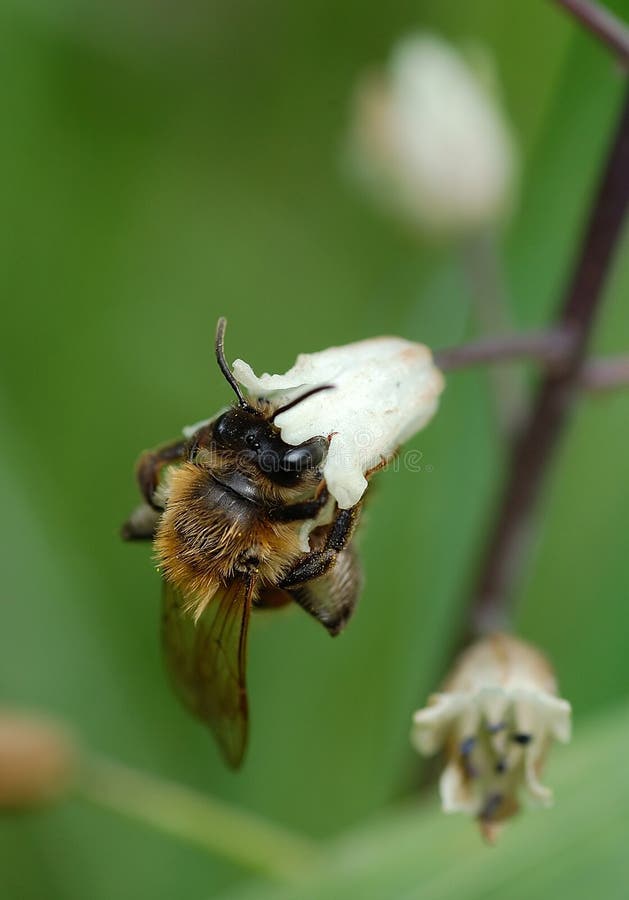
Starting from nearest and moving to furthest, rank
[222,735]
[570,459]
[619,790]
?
[222,735] → [619,790] → [570,459]

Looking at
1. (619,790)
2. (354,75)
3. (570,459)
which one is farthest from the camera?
(354,75)

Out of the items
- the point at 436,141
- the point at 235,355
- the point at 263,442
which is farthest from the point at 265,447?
the point at 235,355

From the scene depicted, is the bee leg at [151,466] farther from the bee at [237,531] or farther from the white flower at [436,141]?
the white flower at [436,141]

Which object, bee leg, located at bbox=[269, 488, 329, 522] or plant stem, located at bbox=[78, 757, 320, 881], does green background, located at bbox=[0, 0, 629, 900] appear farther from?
bee leg, located at bbox=[269, 488, 329, 522]

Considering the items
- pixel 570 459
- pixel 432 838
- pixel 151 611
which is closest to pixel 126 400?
pixel 151 611

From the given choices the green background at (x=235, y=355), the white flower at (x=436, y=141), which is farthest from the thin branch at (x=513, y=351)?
the white flower at (x=436, y=141)

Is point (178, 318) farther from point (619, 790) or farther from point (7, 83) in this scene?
point (619, 790)

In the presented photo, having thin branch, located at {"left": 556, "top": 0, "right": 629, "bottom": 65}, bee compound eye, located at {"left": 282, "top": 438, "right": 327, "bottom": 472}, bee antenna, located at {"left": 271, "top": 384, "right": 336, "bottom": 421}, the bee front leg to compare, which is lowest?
bee compound eye, located at {"left": 282, "top": 438, "right": 327, "bottom": 472}

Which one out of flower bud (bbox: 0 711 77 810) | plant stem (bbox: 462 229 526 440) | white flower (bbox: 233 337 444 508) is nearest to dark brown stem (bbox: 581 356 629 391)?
plant stem (bbox: 462 229 526 440)
